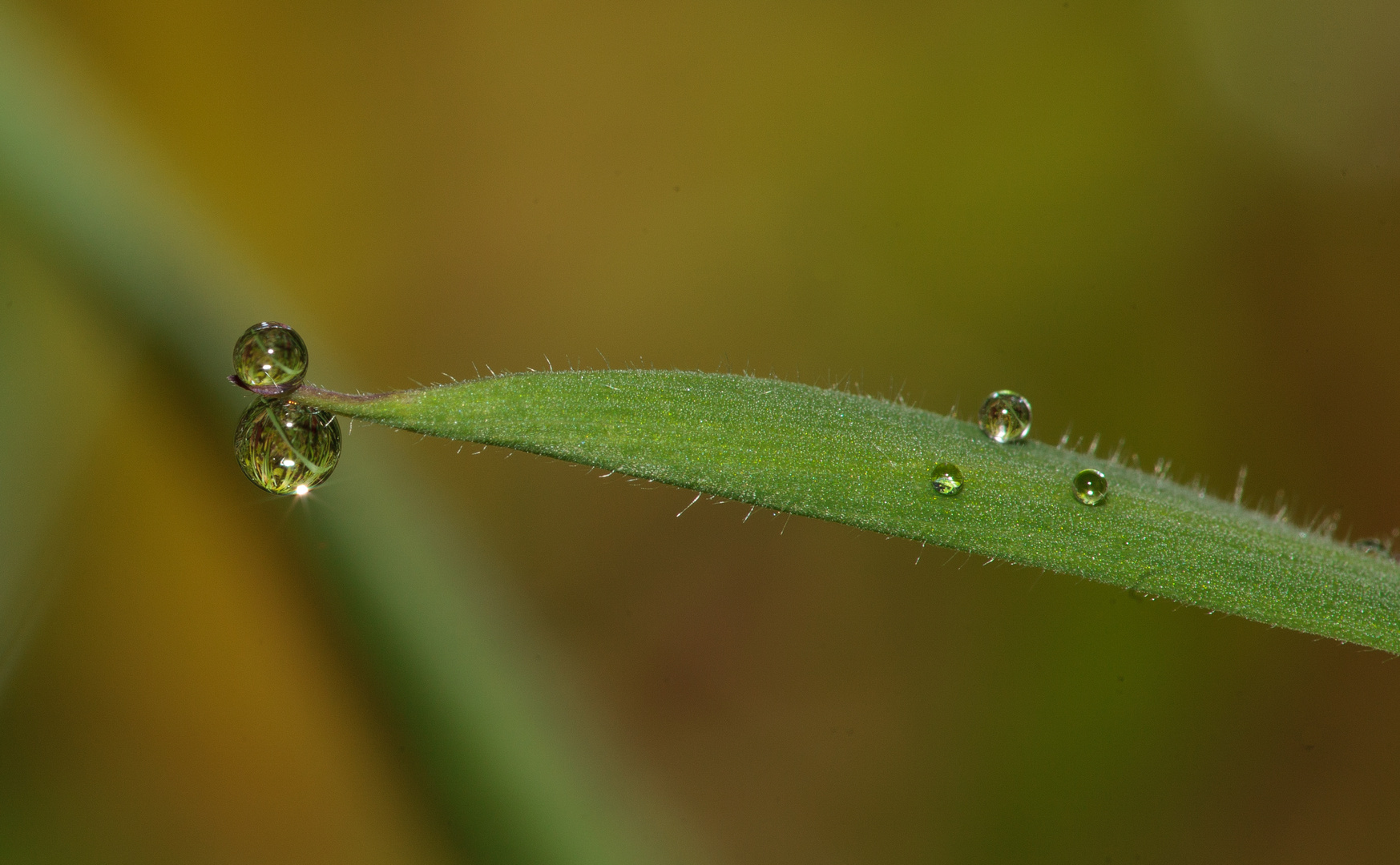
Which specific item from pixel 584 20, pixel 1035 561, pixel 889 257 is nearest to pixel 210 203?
pixel 584 20

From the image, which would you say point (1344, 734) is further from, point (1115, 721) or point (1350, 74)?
point (1350, 74)

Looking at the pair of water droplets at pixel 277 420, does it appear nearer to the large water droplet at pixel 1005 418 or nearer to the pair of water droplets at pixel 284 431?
the pair of water droplets at pixel 284 431

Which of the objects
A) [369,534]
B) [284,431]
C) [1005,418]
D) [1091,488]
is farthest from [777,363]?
[284,431]

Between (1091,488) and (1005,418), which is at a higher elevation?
(1005,418)

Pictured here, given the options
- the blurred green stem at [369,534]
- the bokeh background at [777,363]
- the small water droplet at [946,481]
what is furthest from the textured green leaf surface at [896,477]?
the bokeh background at [777,363]

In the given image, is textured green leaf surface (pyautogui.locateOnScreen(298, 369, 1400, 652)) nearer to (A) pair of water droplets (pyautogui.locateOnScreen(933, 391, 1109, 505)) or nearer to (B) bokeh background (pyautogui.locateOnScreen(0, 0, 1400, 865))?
(A) pair of water droplets (pyautogui.locateOnScreen(933, 391, 1109, 505))

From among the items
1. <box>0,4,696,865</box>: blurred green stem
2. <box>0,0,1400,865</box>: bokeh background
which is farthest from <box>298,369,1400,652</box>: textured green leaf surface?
<box>0,0,1400,865</box>: bokeh background

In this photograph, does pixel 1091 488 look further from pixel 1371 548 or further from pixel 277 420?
pixel 277 420
